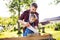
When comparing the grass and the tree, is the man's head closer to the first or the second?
the tree

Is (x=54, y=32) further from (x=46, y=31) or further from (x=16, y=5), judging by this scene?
(x=16, y=5)

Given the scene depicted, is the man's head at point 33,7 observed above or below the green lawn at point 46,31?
above

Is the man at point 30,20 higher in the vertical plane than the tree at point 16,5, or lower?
lower

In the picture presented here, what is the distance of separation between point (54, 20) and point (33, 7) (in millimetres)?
246

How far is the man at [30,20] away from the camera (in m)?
1.72

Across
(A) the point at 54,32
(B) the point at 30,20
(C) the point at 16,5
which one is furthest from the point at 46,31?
(C) the point at 16,5

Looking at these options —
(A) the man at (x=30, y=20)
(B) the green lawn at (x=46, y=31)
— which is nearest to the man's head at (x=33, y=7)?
(A) the man at (x=30, y=20)

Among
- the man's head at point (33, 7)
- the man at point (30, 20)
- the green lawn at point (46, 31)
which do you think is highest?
the man's head at point (33, 7)

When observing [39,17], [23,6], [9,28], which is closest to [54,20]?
[39,17]

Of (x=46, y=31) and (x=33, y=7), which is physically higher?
(x=33, y=7)

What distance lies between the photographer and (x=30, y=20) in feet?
5.68

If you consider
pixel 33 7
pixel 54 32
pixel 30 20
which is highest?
pixel 33 7

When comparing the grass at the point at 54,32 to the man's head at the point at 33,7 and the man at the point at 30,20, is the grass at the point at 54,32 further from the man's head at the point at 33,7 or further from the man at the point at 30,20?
the man's head at the point at 33,7

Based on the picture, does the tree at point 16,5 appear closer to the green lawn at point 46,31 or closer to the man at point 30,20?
the man at point 30,20
